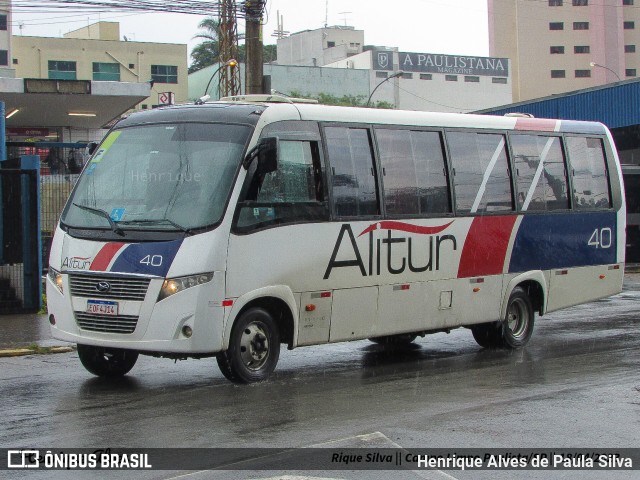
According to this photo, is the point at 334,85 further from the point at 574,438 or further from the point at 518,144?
the point at 574,438

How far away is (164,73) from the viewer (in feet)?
299

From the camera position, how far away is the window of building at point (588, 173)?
1515 centimetres

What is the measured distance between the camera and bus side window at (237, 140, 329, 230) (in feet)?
34.6

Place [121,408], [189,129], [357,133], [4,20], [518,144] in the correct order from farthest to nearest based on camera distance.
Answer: [4,20] → [518,144] → [357,133] → [189,129] → [121,408]

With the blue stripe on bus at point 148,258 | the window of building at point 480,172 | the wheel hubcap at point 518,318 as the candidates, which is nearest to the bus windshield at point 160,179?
the blue stripe on bus at point 148,258

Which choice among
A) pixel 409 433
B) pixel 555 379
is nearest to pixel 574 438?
pixel 409 433

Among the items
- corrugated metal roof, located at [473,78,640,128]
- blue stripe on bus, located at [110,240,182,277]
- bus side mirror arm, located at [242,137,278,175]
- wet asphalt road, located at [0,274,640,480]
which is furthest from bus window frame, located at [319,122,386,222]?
corrugated metal roof, located at [473,78,640,128]

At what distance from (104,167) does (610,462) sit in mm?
6144

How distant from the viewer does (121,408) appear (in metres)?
9.43

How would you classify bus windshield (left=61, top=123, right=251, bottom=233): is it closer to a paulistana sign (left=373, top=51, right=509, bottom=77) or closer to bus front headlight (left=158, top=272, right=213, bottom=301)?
bus front headlight (left=158, top=272, right=213, bottom=301)

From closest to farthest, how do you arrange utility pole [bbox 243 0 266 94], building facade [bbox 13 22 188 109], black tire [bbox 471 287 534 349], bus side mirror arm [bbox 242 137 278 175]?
bus side mirror arm [bbox 242 137 278 175], black tire [bbox 471 287 534 349], utility pole [bbox 243 0 266 94], building facade [bbox 13 22 188 109]

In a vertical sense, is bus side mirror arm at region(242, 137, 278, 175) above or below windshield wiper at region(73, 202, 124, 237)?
above

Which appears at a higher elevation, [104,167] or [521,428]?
[104,167]

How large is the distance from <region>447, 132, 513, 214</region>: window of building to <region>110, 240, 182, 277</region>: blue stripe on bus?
4.43m
